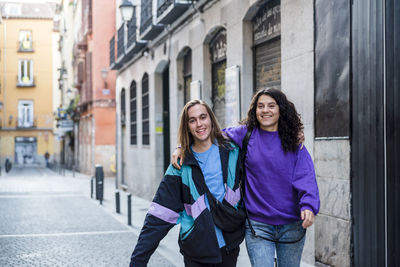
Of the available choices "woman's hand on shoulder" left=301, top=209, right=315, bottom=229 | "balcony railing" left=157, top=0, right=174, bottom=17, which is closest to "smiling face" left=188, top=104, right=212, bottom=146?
"woman's hand on shoulder" left=301, top=209, right=315, bottom=229

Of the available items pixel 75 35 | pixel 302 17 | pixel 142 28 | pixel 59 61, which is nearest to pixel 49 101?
pixel 59 61

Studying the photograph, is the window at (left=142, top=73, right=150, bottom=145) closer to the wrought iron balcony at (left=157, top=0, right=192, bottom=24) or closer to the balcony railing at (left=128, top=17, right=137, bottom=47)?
the balcony railing at (left=128, top=17, right=137, bottom=47)

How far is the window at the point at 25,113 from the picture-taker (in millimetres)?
58531

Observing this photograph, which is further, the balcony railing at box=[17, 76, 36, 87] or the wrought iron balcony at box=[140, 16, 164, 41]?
the balcony railing at box=[17, 76, 36, 87]

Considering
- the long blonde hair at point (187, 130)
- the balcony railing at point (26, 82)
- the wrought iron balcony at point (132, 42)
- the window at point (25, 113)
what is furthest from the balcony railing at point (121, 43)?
the balcony railing at point (26, 82)

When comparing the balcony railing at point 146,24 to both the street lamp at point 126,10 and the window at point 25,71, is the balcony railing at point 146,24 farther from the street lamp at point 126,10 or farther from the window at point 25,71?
the window at point 25,71

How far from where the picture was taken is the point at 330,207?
23.2ft

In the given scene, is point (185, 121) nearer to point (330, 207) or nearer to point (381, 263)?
point (381, 263)

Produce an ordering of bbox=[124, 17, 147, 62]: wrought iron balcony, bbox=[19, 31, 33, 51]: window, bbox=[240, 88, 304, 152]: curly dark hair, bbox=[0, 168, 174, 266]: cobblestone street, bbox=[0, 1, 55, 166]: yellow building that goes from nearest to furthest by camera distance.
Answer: bbox=[240, 88, 304, 152]: curly dark hair → bbox=[0, 168, 174, 266]: cobblestone street → bbox=[124, 17, 147, 62]: wrought iron balcony → bbox=[0, 1, 55, 166]: yellow building → bbox=[19, 31, 33, 51]: window

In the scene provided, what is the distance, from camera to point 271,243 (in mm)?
3732

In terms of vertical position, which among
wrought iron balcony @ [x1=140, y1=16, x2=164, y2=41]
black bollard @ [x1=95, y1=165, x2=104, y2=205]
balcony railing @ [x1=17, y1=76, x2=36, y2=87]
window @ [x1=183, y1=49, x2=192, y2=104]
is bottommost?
black bollard @ [x1=95, y1=165, x2=104, y2=205]

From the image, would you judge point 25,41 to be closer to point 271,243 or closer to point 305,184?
point 271,243

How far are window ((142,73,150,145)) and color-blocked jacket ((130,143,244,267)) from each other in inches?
558

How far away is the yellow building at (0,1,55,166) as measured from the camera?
191ft
